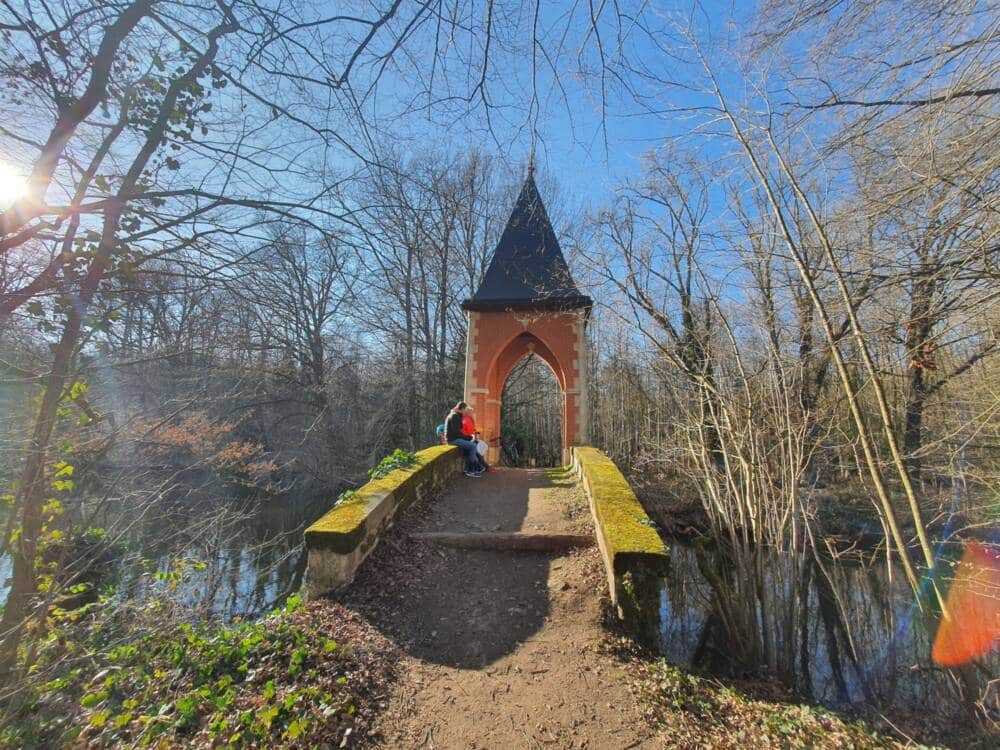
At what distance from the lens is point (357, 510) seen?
4.47 m

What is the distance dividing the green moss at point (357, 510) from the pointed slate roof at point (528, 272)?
18.5ft

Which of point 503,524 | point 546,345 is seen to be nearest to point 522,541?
point 503,524

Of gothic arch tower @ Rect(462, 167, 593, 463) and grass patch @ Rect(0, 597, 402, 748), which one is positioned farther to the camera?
gothic arch tower @ Rect(462, 167, 593, 463)

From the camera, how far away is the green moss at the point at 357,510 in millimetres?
3918

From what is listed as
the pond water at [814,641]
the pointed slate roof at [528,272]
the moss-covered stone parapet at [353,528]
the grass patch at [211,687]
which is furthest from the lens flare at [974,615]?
the pointed slate roof at [528,272]

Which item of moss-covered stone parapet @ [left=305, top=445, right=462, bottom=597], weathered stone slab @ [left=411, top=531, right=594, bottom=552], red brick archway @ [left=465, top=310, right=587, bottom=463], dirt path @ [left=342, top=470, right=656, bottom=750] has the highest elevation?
red brick archway @ [left=465, top=310, right=587, bottom=463]

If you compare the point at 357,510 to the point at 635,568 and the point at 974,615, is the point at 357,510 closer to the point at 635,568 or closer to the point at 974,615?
the point at 635,568

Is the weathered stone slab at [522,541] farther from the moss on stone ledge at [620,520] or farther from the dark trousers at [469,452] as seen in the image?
the dark trousers at [469,452]

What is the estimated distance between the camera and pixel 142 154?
99.3 inches

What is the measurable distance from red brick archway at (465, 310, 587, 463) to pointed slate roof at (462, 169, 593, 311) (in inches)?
11.2

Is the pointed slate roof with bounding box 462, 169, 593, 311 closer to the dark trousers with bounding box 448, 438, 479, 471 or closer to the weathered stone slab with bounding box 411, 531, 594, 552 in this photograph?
the dark trousers with bounding box 448, 438, 479, 471

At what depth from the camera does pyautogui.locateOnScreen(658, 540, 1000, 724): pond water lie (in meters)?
4.20

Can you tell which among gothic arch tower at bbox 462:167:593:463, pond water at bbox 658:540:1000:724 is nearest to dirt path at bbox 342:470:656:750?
pond water at bbox 658:540:1000:724

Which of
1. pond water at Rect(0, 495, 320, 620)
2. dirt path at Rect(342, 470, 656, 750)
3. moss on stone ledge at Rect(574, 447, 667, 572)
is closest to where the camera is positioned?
dirt path at Rect(342, 470, 656, 750)
